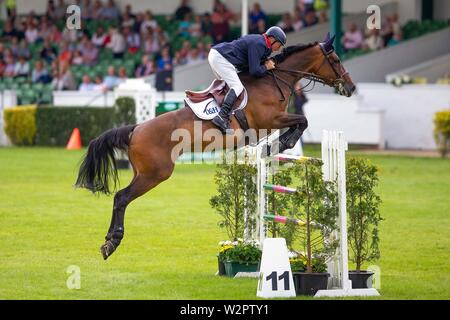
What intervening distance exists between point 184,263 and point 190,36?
→ 67.6 ft

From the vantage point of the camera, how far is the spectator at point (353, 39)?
2986 cm

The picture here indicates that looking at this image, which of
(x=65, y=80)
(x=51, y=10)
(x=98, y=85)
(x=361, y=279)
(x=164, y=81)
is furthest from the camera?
(x=51, y=10)

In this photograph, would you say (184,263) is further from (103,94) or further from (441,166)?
(103,94)

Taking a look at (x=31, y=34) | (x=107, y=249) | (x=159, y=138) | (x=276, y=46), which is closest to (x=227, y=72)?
(x=276, y=46)

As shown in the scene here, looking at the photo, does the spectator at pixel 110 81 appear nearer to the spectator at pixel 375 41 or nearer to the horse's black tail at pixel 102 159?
the spectator at pixel 375 41

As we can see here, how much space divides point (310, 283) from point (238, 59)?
294 cm

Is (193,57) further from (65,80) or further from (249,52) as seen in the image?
(249,52)

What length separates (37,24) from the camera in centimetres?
3428

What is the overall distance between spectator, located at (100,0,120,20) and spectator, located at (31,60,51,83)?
3.47m

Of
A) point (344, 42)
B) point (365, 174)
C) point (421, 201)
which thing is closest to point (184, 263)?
point (365, 174)

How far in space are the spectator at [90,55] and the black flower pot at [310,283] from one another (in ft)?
74.7

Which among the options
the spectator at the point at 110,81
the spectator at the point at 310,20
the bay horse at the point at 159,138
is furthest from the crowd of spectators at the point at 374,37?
the bay horse at the point at 159,138

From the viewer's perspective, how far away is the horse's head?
12406 mm

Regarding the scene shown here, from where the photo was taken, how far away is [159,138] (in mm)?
11578
